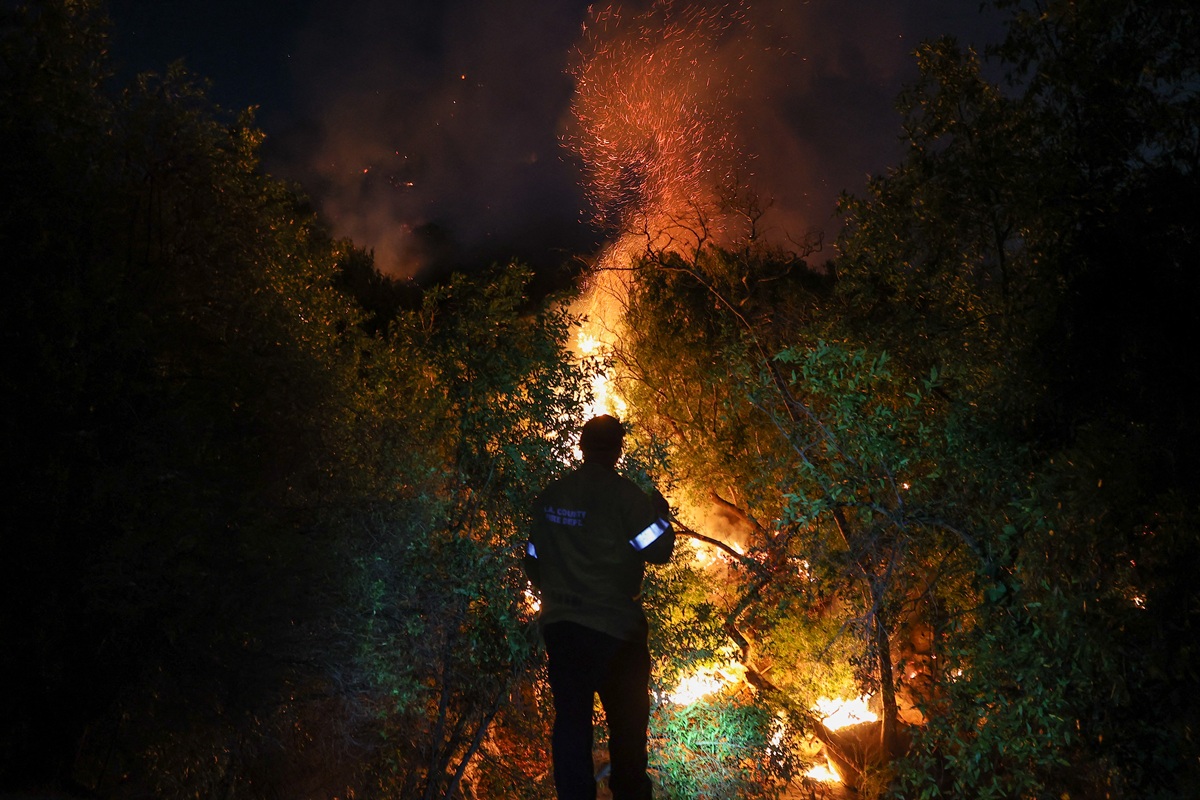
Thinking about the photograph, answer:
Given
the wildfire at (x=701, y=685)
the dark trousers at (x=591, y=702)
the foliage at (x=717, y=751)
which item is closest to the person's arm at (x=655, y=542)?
the dark trousers at (x=591, y=702)

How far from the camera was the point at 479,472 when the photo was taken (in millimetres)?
6883

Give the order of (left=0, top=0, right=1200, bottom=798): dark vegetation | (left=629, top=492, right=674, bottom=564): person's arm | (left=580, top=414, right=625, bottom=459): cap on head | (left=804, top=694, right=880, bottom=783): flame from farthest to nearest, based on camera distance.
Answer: (left=804, top=694, right=880, bottom=783): flame
(left=0, top=0, right=1200, bottom=798): dark vegetation
(left=580, top=414, right=625, bottom=459): cap on head
(left=629, top=492, right=674, bottom=564): person's arm

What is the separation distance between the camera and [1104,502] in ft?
16.7

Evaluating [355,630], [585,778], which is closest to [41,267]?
[355,630]

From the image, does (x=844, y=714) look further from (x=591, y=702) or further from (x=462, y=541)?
(x=591, y=702)

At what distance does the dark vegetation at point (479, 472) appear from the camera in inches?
200

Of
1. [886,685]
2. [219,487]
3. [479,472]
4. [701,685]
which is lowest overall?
[219,487]

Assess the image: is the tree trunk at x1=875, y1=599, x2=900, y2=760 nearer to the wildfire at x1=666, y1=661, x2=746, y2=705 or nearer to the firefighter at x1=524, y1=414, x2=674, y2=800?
the wildfire at x1=666, y1=661, x2=746, y2=705

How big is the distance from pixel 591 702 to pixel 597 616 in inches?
14.6

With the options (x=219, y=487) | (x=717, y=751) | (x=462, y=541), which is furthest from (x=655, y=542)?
(x=717, y=751)

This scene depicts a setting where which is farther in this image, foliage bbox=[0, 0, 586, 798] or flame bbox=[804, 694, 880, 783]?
flame bbox=[804, 694, 880, 783]

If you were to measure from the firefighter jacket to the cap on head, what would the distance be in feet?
0.56

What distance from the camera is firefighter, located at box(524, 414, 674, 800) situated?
374 cm

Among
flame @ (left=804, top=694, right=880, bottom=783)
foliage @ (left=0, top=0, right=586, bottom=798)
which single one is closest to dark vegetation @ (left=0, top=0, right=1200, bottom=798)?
foliage @ (left=0, top=0, right=586, bottom=798)
